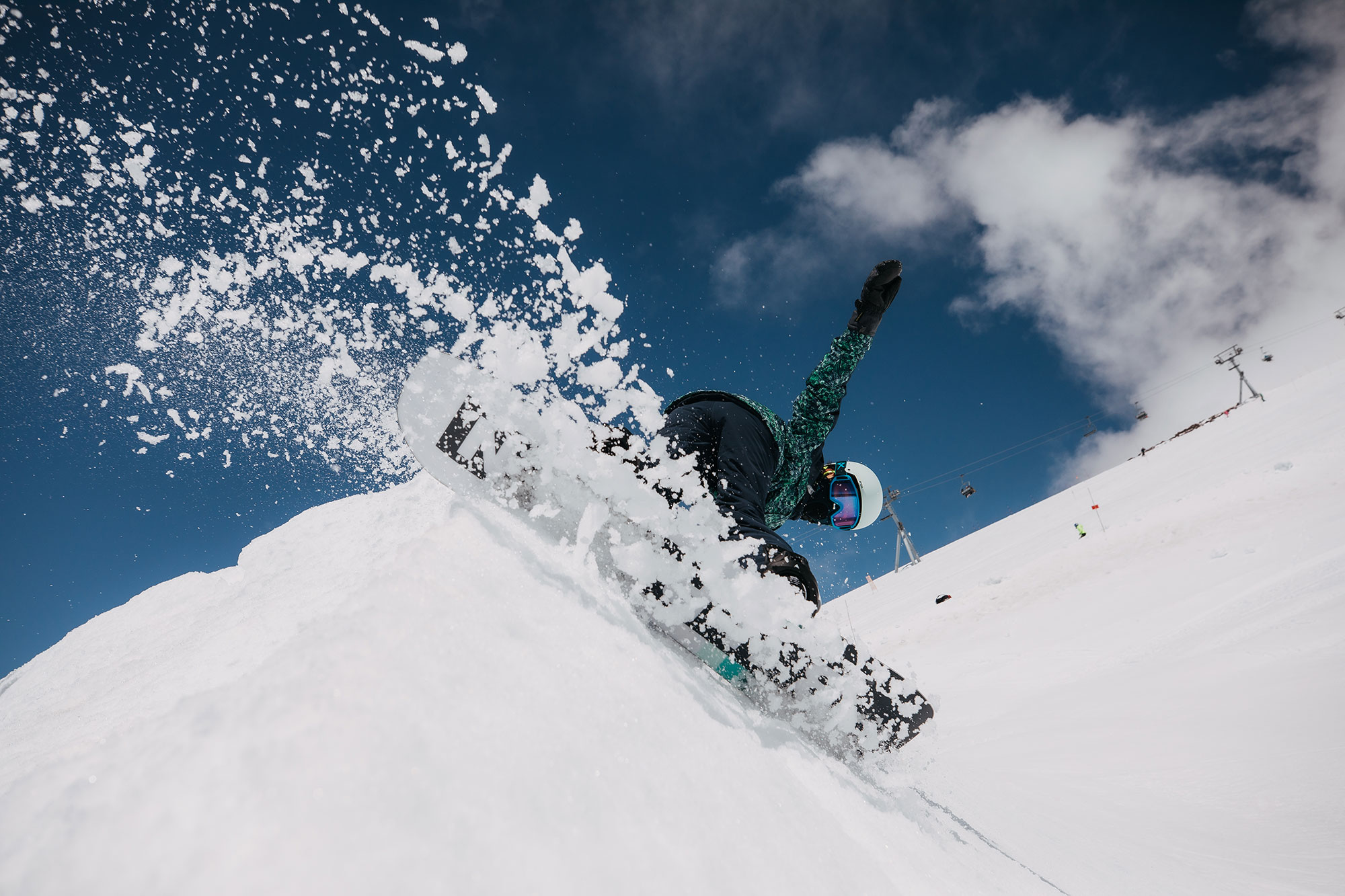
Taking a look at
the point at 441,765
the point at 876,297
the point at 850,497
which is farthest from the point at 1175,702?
the point at 441,765

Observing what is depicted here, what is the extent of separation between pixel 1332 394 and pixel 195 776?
19582mm

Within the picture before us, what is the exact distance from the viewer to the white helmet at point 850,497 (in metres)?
3.65

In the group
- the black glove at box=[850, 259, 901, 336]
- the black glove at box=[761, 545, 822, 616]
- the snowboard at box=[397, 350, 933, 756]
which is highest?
the black glove at box=[850, 259, 901, 336]

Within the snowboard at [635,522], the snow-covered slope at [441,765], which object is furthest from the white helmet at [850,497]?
the snow-covered slope at [441,765]

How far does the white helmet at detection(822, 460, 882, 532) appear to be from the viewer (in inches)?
144

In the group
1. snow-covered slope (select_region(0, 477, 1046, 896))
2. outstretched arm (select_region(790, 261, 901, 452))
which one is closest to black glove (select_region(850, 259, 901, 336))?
outstretched arm (select_region(790, 261, 901, 452))

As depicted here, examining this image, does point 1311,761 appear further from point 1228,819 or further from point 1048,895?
point 1048,895

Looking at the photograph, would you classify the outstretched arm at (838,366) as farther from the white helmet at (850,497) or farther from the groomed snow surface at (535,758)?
the groomed snow surface at (535,758)

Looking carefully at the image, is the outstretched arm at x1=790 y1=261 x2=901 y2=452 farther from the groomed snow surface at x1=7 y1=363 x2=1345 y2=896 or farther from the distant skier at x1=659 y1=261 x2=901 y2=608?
the groomed snow surface at x1=7 y1=363 x2=1345 y2=896

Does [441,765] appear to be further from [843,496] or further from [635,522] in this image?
[843,496]

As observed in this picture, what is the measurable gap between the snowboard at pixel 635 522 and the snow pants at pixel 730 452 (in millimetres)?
349

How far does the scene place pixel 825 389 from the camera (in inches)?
120

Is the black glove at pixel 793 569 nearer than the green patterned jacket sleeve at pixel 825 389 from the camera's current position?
Yes

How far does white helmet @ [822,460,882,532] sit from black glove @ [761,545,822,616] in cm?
177
